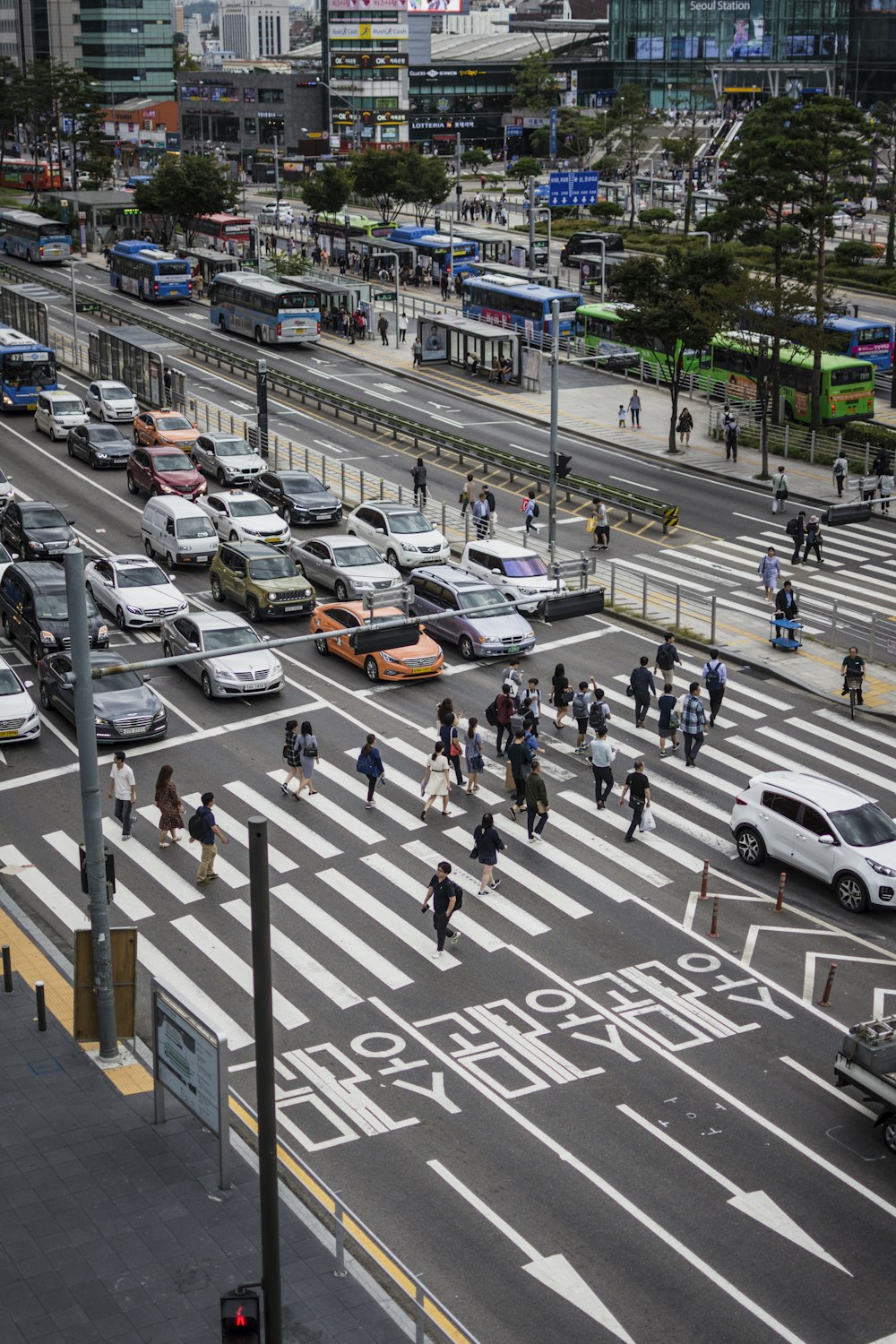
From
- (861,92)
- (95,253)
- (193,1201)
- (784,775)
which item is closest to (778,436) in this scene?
(784,775)

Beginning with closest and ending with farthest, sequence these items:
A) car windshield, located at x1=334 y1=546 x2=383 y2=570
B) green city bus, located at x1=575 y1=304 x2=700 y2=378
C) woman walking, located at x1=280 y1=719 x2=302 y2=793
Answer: woman walking, located at x1=280 y1=719 x2=302 y2=793
car windshield, located at x1=334 y1=546 x2=383 y2=570
green city bus, located at x1=575 y1=304 x2=700 y2=378

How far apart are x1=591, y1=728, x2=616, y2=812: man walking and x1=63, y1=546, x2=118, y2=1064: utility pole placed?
10911 mm

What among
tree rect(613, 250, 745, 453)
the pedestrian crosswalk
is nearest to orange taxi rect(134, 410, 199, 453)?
tree rect(613, 250, 745, 453)

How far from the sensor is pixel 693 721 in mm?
32094

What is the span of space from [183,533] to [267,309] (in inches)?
1428

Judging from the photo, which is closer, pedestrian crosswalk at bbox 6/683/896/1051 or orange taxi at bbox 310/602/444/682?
pedestrian crosswalk at bbox 6/683/896/1051

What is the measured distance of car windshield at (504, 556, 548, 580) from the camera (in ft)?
135

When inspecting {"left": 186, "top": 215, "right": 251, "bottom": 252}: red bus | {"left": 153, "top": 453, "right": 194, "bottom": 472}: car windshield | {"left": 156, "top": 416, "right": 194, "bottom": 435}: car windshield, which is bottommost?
{"left": 153, "top": 453, "right": 194, "bottom": 472}: car windshield

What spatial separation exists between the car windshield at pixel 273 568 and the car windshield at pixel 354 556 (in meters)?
1.25

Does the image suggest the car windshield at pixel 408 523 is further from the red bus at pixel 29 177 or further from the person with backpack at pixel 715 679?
the red bus at pixel 29 177

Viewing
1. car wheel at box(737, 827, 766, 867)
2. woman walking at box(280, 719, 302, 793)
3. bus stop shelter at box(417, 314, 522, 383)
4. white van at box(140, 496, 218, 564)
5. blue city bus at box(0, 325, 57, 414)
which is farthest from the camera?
bus stop shelter at box(417, 314, 522, 383)

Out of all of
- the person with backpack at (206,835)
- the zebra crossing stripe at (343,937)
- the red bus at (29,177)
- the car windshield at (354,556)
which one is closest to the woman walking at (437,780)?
the zebra crossing stripe at (343,937)

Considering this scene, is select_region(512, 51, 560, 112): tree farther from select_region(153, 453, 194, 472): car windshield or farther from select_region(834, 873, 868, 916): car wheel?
select_region(834, 873, 868, 916): car wheel

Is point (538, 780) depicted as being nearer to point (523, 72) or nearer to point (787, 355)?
point (787, 355)
